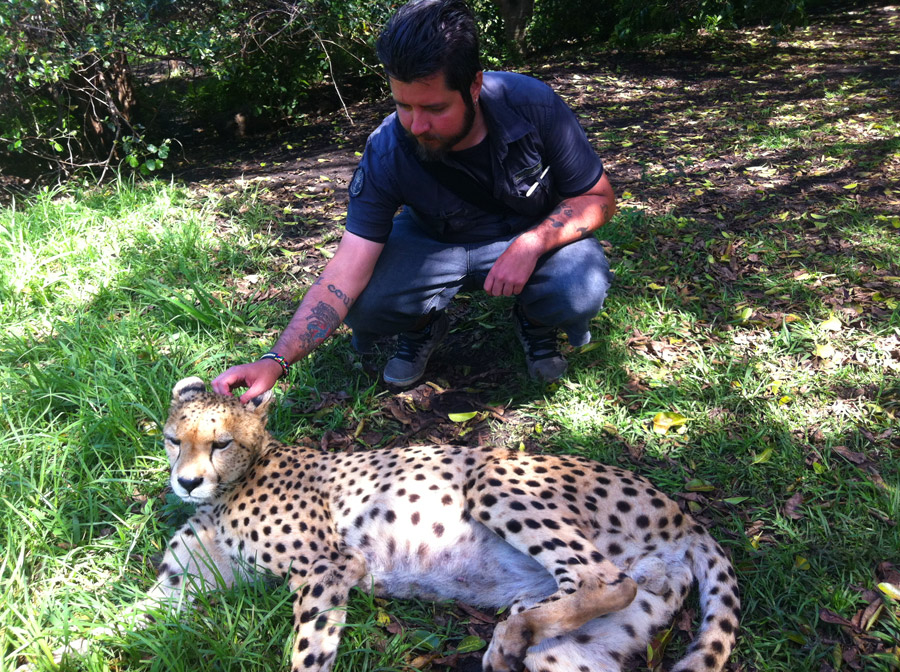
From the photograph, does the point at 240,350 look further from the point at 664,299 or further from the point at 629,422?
the point at 664,299

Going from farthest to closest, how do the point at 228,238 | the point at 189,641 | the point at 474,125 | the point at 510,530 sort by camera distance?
the point at 228,238 → the point at 474,125 → the point at 510,530 → the point at 189,641

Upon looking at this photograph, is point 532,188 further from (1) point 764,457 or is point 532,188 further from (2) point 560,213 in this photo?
(1) point 764,457

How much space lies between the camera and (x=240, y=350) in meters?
3.78

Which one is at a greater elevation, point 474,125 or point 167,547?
point 474,125

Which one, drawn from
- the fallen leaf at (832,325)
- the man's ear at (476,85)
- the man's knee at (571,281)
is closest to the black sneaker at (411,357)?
the man's knee at (571,281)

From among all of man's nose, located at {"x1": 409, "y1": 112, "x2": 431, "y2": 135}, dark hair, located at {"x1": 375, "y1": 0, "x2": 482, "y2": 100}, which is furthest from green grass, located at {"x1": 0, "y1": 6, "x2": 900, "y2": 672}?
dark hair, located at {"x1": 375, "y1": 0, "x2": 482, "y2": 100}

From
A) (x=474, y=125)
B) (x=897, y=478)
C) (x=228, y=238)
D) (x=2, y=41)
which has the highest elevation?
(x=2, y=41)

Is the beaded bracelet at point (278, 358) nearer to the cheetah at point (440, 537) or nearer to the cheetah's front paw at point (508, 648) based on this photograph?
the cheetah at point (440, 537)

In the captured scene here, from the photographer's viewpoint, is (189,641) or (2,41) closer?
(189,641)

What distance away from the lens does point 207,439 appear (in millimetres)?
2465

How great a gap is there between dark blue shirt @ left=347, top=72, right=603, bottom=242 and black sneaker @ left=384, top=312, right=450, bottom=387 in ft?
2.06

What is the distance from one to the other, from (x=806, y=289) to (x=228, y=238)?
157 inches

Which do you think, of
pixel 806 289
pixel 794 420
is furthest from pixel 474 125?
pixel 806 289

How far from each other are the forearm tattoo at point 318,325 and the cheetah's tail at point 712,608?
178 cm
